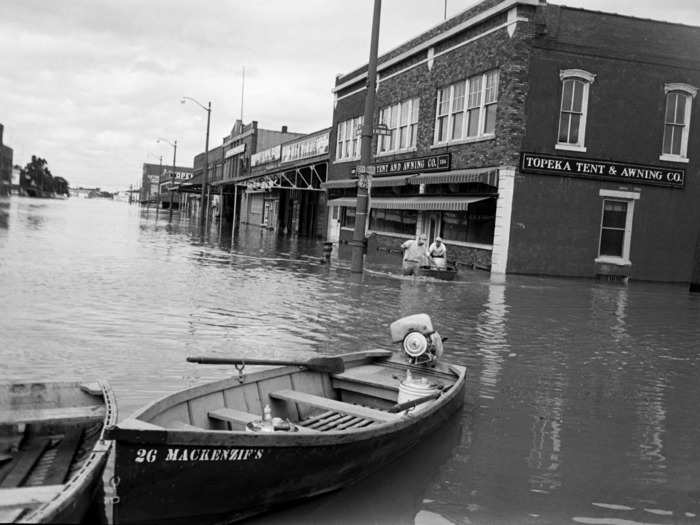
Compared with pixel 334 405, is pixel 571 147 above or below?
above

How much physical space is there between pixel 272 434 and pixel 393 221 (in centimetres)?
3054

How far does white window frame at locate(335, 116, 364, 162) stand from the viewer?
39.4 m

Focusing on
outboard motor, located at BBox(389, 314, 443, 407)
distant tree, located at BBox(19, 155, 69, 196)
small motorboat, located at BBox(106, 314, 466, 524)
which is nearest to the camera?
small motorboat, located at BBox(106, 314, 466, 524)

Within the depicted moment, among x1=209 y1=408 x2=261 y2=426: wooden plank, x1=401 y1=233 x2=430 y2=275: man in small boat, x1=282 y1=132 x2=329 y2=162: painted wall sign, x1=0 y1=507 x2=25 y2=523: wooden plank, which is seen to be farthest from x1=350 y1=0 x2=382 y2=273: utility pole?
x1=282 y1=132 x2=329 y2=162: painted wall sign

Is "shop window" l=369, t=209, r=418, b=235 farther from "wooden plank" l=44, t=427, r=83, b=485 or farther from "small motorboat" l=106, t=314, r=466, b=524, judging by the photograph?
"wooden plank" l=44, t=427, r=83, b=485

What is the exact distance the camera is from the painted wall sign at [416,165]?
28312 millimetres

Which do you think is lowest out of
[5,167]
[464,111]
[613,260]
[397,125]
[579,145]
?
[613,260]

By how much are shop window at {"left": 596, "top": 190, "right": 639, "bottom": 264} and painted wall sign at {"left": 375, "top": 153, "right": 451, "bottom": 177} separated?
622 centimetres

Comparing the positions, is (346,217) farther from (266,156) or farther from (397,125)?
(266,156)

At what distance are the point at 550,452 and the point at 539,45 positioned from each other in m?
20.0

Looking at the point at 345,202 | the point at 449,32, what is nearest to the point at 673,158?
the point at 449,32

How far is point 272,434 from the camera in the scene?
15.0ft

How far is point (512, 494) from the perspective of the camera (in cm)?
551

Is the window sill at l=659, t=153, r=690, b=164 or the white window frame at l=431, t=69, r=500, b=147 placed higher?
the white window frame at l=431, t=69, r=500, b=147
